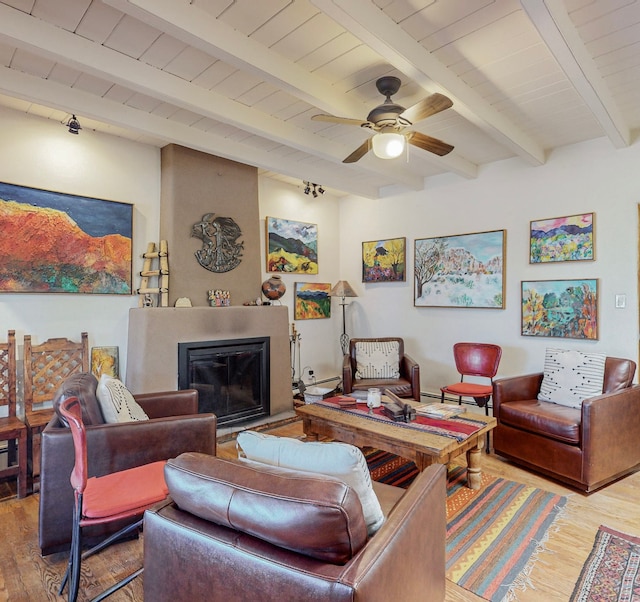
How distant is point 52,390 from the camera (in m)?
3.24

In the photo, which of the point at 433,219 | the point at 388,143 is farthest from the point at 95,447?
the point at 433,219

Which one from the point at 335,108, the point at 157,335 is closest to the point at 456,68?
the point at 335,108

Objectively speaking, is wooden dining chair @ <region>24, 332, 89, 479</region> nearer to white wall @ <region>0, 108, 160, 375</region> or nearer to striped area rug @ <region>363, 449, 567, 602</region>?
white wall @ <region>0, 108, 160, 375</region>

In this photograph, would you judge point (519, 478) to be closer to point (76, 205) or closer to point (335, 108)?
point (335, 108)

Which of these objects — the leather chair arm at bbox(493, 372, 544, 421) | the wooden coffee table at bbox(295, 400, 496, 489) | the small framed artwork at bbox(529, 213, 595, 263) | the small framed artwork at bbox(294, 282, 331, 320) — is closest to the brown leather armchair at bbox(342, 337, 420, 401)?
the wooden coffee table at bbox(295, 400, 496, 489)

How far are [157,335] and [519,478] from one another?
3.13m

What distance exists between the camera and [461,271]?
4594mm

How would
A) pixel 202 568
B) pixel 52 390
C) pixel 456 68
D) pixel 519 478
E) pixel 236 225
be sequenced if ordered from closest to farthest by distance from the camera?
pixel 202 568 < pixel 456 68 < pixel 519 478 < pixel 52 390 < pixel 236 225

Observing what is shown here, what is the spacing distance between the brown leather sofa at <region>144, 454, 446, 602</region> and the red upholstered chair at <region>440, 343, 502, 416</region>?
9.07 ft

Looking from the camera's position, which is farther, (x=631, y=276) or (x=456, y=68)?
(x=631, y=276)

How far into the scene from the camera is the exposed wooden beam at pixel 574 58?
185 cm

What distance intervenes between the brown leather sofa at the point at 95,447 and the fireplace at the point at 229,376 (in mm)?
1510

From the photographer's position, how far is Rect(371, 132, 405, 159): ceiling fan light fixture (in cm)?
266

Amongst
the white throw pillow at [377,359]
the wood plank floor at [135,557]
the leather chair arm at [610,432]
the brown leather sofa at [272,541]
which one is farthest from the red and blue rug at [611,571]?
the white throw pillow at [377,359]
